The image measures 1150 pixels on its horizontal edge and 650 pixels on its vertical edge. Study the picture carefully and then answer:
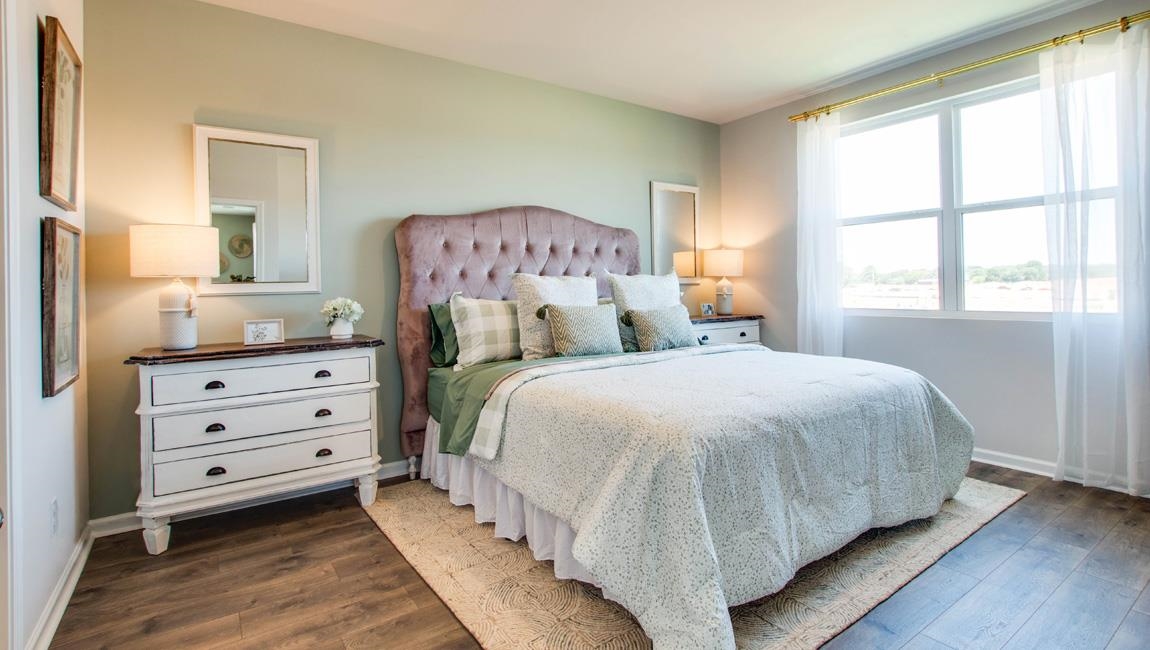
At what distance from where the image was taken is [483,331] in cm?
308

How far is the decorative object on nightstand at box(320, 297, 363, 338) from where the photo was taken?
297 centimetres

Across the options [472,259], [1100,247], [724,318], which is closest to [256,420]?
[472,259]

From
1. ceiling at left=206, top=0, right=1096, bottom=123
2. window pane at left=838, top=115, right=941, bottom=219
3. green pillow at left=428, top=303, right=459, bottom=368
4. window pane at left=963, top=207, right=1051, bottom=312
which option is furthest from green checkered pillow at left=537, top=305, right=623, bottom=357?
window pane at left=963, top=207, right=1051, bottom=312

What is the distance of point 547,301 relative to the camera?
3.21 meters

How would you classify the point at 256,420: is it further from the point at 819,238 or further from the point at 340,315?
the point at 819,238

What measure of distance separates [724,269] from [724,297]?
0.26 m

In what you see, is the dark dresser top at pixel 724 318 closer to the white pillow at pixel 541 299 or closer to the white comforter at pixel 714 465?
the white pillow at pixel 541 299

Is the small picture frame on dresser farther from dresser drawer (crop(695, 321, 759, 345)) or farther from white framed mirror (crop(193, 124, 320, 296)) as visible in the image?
dresser drawer (crop(695, 321, 759, 345))

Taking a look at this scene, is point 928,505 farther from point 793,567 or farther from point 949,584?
point 793,567

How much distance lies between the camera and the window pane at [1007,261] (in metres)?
3.30

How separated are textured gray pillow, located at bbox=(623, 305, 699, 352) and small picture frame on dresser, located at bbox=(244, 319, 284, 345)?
1.90 metres

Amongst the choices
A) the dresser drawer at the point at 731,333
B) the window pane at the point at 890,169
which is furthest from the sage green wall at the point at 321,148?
the window pane at the point at 890,169

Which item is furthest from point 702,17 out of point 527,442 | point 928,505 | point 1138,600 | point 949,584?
point 1138,600

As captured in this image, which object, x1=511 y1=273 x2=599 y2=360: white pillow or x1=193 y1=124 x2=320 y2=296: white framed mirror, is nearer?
x1=193 y1=124 x2=320 y2=296: white framed mirror
